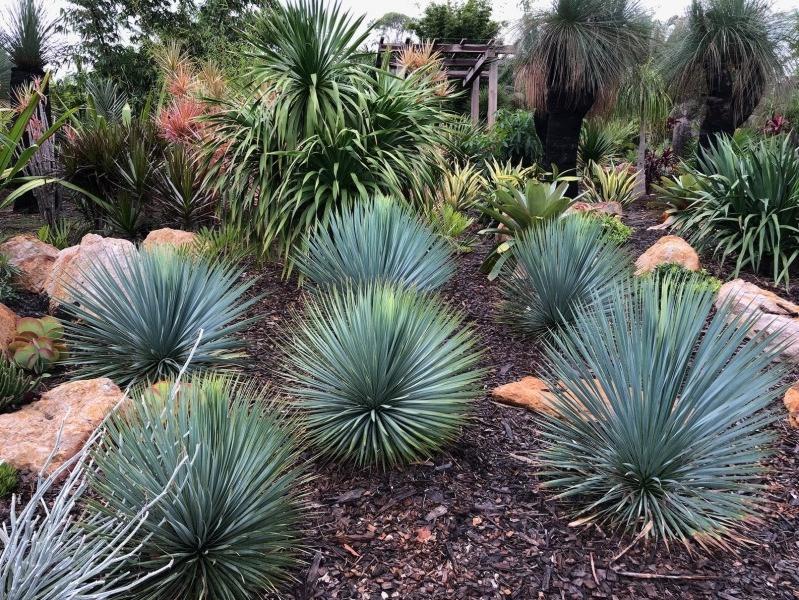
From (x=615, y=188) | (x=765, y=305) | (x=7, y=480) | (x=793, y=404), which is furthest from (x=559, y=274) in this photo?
(x=615, y=188)

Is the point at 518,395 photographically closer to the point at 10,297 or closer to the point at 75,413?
the point at 75,413

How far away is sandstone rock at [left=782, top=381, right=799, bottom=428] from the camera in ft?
12.8

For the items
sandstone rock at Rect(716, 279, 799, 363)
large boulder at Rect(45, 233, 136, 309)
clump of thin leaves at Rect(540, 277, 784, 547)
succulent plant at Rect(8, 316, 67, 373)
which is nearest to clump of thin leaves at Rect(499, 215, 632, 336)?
sandstone rock at Rect(716, 279, 799, 363)

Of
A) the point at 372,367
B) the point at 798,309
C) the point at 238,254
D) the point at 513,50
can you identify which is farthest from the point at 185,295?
the point at 513,50

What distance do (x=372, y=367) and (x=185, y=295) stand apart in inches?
64.5

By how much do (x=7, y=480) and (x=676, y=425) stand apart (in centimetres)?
302

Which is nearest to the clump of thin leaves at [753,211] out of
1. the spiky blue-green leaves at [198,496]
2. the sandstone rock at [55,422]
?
the spiky blue-green leaves at [198,496]

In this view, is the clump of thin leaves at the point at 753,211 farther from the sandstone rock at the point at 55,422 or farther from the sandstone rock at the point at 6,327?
the sandstone rock at the point at 6,327

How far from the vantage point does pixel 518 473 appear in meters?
3.25

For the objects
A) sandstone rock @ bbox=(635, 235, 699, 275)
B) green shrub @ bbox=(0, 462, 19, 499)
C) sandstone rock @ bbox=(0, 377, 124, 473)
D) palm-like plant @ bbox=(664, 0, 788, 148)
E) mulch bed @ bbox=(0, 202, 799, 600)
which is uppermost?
palm-like plant @ bbox=(664, 0, 788, 148)

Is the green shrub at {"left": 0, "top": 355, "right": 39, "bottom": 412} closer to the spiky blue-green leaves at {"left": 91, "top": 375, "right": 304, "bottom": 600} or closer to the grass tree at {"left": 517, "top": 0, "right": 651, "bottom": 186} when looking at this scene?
the spiky blue-green leaves at {"left": 91, "top": 375, "right": 304, "bottom": 600}

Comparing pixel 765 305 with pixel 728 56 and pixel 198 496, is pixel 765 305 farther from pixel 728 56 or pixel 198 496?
pixel 728 56

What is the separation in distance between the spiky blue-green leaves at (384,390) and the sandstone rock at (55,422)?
1.11m

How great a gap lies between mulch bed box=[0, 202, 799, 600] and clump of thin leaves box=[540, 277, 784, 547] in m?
0.13
